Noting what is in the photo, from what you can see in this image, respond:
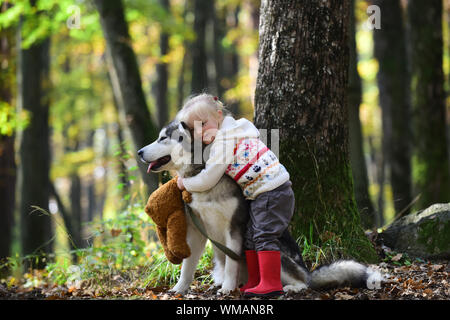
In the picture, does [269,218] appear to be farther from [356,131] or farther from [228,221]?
[356,131]

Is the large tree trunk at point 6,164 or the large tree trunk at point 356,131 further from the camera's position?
the large tree trunk at point 6,164

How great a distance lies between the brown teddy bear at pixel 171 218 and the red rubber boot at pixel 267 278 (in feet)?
2.14

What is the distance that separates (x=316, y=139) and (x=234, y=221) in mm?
1543

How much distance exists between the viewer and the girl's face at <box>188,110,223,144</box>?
4.16 m

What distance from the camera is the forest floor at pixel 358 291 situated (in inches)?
158

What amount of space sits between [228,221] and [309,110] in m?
1.68

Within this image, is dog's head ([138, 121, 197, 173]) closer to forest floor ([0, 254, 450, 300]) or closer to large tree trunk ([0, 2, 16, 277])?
forest floor ([0, 254, 450, 300])

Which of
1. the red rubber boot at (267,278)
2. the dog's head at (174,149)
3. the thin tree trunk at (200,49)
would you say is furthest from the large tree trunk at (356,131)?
the thin tree trunk at (200,49)

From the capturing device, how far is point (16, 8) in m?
10.2

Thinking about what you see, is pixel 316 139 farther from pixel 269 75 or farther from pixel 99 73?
pixel 99 73

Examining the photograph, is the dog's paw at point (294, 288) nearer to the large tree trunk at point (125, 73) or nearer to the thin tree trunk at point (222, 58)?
the large tree trunk at point (125, 73)

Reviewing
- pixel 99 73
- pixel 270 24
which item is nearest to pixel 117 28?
pixel 270 24
